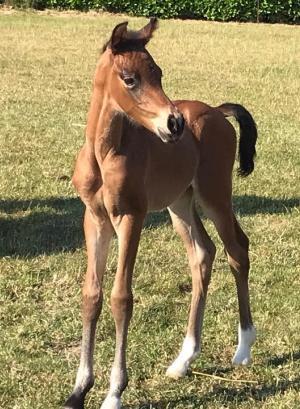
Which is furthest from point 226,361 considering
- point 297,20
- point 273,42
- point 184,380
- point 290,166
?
point 297,20

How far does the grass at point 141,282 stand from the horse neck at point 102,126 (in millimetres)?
1242

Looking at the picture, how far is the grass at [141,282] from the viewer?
3.79 m

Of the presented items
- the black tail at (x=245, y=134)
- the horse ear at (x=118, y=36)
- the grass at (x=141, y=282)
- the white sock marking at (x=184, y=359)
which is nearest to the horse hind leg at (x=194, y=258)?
the white sock marking at (x=184, y=359)

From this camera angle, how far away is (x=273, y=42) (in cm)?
1811

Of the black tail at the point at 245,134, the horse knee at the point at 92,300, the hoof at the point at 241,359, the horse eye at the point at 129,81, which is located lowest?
the hoof at the point at 241,359

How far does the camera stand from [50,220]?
615 cm

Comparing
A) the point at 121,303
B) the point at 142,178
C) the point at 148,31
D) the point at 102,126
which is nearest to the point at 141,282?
the point at 121,303

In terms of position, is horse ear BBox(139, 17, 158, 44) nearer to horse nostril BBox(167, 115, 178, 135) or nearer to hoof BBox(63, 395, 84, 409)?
horse nostril BBox(167, 115, 178, 135)

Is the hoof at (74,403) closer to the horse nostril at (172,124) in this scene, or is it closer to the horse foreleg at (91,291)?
the horse foreleg at (91,291)

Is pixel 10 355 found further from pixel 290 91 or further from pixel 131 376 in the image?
pixel 290 91

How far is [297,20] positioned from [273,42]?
5.65 m

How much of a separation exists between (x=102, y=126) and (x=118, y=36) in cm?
44

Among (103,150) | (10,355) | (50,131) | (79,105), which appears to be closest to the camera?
(103,150)

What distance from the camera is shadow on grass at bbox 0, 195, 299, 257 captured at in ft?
18.2
